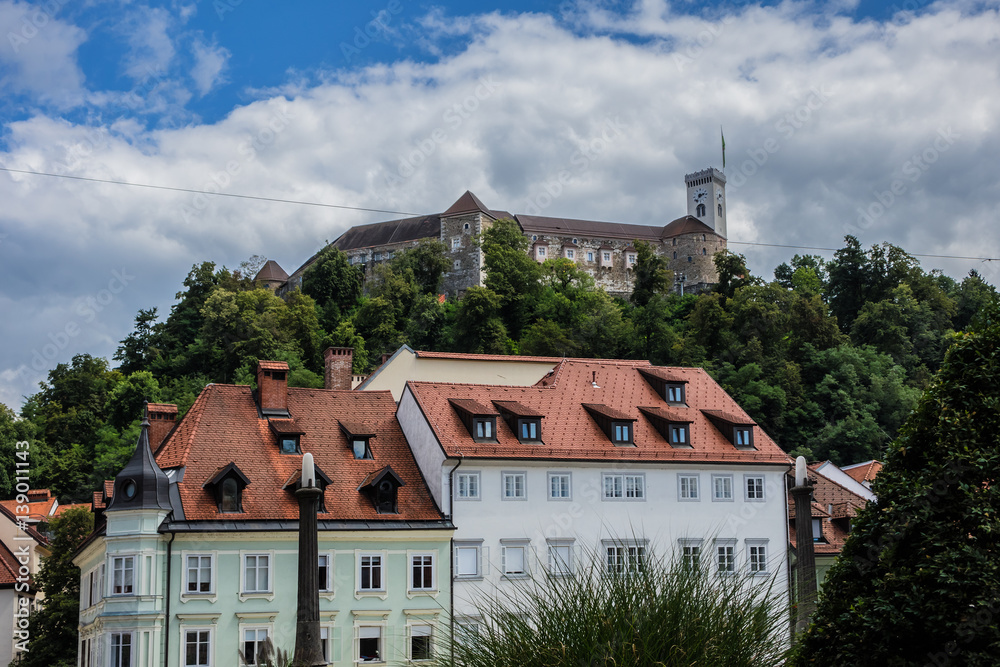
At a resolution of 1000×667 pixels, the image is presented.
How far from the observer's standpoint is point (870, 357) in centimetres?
8938

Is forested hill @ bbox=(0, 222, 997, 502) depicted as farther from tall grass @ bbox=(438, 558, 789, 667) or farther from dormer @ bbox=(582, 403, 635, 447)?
tall grass @ bbox=(438, 558, 789, 667)

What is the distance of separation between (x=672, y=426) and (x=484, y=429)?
6284 mm

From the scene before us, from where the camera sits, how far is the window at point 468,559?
109ft

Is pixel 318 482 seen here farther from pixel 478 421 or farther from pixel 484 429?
pixel 484 429

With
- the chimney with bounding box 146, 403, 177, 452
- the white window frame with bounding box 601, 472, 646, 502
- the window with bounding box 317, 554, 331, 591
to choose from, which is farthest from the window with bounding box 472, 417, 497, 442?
the chimney with bounding box 146, 403, 177, 452

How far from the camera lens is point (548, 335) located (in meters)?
96.1

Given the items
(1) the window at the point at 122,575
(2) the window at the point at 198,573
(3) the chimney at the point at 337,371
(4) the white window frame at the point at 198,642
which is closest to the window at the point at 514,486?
A: (2) the window at the point at 198,573

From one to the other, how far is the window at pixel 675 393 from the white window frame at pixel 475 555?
9.24 m

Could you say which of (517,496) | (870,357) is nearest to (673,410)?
(517,496)

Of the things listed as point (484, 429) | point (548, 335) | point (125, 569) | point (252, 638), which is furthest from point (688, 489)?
point (548, 335)

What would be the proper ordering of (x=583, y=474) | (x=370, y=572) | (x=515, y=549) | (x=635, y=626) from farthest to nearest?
(x=583, y=474), (x=515, y=549), (x=370, y=572), (x=635, y=626)

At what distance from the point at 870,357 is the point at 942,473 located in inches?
3232

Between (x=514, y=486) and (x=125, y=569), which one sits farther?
(x=514, y=486)

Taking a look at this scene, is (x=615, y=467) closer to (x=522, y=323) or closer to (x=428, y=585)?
(x=428, y=585)
